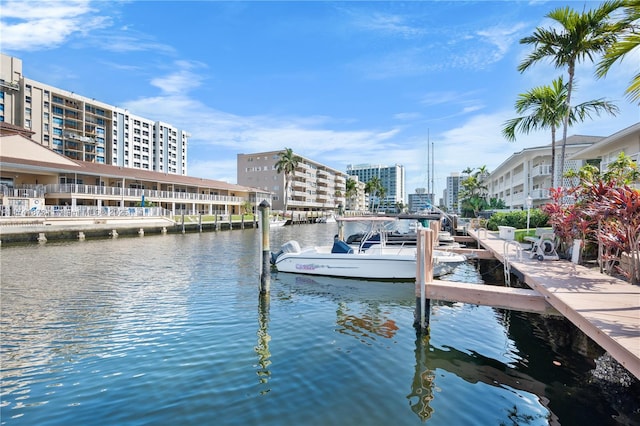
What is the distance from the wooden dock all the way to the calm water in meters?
1.26

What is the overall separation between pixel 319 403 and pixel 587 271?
8370mm

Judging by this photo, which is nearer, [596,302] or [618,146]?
[596,302]

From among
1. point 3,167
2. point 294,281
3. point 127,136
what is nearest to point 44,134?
point 127,136

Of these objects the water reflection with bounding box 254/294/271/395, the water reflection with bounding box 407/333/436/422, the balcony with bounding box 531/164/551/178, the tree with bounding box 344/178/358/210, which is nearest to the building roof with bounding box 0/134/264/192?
the water reflection with bounding box 254/294/271/395

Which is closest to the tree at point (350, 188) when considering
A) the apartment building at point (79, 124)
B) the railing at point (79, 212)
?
the apartment building at point (79, 124)

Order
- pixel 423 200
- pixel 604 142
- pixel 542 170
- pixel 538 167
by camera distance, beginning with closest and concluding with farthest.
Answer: pixel 604 142 < pixel 542 170 < pixel 538 167 < pixel 423 200

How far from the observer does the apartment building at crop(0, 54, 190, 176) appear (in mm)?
64562

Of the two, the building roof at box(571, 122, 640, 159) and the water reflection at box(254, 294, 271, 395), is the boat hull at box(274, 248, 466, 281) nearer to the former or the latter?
the water reflection at box(254, 294, 271, 395)

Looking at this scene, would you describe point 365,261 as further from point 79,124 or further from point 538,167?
point 79,124

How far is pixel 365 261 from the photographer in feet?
47.5

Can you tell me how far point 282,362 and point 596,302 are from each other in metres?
→ 5.88

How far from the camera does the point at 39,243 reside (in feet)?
88.0

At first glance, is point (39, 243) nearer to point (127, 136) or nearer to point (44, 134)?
point (44, 134)

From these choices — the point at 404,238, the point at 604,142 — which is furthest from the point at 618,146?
the point at 404,238
